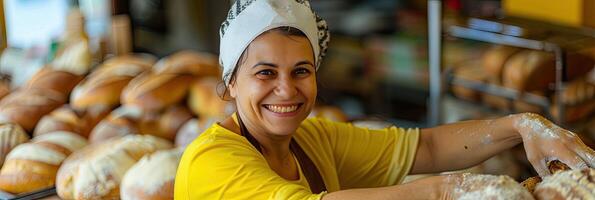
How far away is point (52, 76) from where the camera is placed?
10.6 feet

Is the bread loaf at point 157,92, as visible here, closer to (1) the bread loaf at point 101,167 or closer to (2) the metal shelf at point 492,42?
(1) the bread loaf at point 101,167

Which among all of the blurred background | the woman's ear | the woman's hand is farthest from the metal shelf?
the woman's ear

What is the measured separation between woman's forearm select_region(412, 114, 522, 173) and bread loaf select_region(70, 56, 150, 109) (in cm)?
138

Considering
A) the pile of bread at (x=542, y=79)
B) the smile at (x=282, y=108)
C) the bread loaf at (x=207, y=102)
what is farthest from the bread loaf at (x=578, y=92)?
the smile at (x=282, y=108)

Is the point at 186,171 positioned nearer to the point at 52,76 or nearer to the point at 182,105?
the point at 182,105

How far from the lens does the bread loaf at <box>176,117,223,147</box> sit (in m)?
2.53

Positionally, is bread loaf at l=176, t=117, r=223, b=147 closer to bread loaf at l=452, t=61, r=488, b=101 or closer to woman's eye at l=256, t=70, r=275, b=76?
woman's eye at l=256, t=70, r=275, b=76

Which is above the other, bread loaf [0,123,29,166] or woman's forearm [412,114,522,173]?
woman's forearm [412,114,522,173]

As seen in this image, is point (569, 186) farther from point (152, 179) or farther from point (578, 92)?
point (578, 92)

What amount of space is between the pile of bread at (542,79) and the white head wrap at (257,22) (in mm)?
1590

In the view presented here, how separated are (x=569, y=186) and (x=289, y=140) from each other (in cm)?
67

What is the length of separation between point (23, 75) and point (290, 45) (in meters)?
2.43

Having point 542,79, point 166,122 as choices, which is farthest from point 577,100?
point 166,122

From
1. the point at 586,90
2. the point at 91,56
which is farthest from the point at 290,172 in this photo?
the point at 91,56
